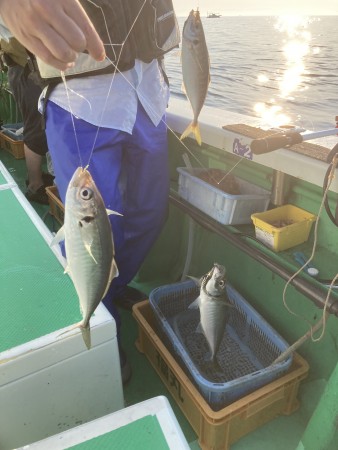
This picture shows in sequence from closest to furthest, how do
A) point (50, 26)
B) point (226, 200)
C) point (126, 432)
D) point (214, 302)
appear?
point (50, 26), point (126, 432), point (214, 302), point (226, 200)

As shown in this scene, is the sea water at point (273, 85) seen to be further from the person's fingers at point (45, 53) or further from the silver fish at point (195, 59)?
the person's fingers at point (45, 53)

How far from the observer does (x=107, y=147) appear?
2309 millimetres

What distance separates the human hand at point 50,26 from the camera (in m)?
0.98

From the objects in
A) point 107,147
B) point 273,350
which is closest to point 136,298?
point 273,350

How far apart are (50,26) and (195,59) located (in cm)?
96

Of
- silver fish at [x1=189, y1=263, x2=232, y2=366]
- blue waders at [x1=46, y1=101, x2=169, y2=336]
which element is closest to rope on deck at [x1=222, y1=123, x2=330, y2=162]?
blue waders at [x1=46, y1=101, x2=169, y2=336]

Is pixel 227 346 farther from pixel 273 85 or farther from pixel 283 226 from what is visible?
pixel 273 85

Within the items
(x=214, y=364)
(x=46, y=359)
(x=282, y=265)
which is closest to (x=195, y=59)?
(x=282, y=265)

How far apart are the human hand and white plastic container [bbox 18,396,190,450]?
3.88 feet

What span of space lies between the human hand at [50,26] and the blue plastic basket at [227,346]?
1.78 metres

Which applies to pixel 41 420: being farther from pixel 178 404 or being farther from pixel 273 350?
pixel 273 350

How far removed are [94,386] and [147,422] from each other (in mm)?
491

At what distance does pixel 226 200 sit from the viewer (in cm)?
252

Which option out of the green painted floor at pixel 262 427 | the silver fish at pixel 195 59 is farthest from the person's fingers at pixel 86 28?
the green painted floor at pixel 262 427
